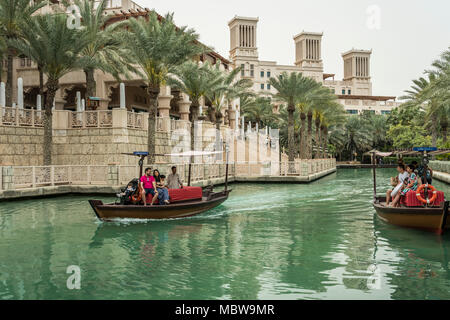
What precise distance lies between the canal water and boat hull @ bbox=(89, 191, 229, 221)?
282mm

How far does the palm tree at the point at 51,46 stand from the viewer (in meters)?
22.8

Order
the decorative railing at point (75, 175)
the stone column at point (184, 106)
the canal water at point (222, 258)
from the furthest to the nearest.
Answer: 1. the stone column at point (184, 106)
2. the decorative railing at point (75, 175)
3. the canal water at point (222, 258)

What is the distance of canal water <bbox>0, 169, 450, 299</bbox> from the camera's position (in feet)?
23.8

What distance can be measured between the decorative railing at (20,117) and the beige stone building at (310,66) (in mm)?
67059

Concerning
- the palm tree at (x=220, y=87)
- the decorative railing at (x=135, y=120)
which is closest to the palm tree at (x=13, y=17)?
the decorative railing at (x=135, y=120)

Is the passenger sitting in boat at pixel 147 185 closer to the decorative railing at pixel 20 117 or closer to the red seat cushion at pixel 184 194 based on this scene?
the red seat cushion at pixel 184 194

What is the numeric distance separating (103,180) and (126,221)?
9288mm

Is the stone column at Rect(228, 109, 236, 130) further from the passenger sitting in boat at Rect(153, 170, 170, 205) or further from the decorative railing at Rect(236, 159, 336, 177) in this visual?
the passenger sitting in boat at Rect(153, 170, 170, 205)

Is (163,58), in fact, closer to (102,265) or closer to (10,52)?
(10,52)

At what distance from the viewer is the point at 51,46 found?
23.0m

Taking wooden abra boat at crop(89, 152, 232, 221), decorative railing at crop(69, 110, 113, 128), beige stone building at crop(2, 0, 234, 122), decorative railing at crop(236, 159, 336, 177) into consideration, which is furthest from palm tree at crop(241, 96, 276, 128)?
wooden abra boat at crop(89, 152, 232, 221)

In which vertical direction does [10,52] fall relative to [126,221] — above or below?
above
